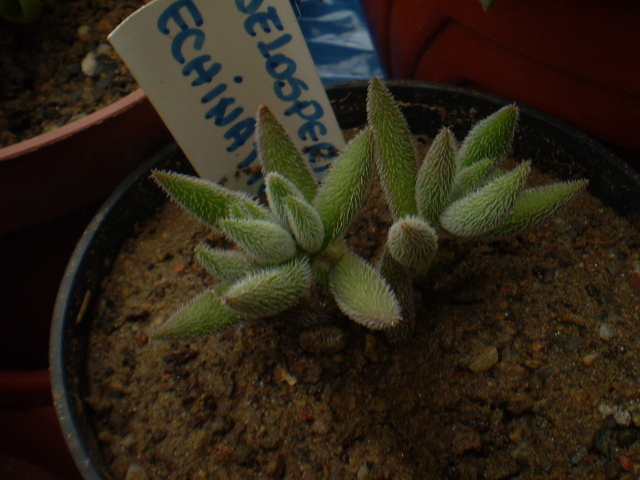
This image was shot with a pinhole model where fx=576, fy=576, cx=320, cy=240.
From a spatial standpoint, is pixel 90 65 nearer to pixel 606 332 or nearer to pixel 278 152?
pixel 278 152

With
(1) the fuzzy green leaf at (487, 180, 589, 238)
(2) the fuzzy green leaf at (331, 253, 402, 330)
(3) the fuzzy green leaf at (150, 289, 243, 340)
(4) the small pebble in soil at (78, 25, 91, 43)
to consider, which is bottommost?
(1) the fuzzy green leaf at (487, 180, 589, 238)

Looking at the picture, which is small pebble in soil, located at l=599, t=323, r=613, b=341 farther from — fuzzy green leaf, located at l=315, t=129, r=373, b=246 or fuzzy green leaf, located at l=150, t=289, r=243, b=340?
fuzzy green leaf, located at l=150, t=289, r=243, b=340

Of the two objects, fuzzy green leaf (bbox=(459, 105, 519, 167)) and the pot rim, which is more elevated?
the pot rim

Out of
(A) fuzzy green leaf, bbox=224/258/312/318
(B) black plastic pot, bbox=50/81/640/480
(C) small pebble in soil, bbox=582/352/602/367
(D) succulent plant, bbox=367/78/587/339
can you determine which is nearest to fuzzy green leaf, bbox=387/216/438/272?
(D) succulent plant, bbox=367/78/587/339

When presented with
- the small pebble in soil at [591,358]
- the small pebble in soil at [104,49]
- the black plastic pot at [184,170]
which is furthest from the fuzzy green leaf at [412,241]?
the small pebble in soil at [104,49]

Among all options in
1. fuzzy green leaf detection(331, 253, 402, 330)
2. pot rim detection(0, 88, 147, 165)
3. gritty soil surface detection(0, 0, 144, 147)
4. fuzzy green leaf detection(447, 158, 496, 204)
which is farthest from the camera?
gritty soil surface detection(0, 0, 144, 147)

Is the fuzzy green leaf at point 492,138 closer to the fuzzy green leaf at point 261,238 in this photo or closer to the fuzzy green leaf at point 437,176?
the fuzzy green leaf at point 437,176

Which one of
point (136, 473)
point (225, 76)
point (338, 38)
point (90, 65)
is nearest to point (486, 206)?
point (225, 76)
